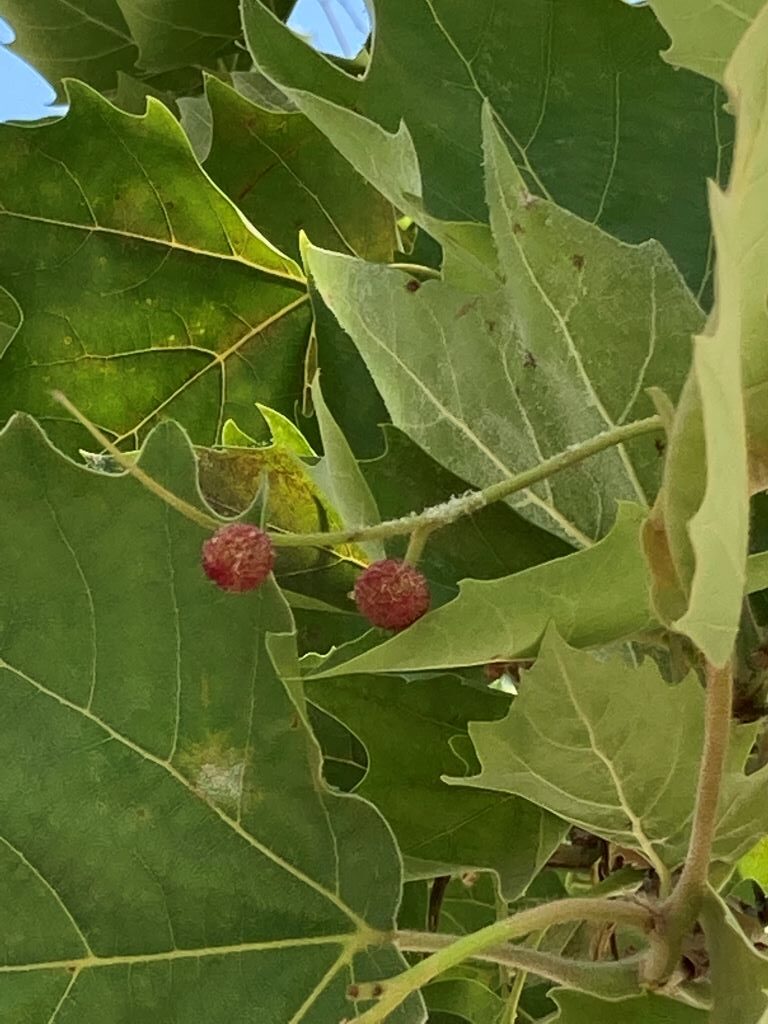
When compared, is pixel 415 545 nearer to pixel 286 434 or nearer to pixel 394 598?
pixel 394 598

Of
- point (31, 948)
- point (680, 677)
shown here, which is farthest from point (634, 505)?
point (31, 948)

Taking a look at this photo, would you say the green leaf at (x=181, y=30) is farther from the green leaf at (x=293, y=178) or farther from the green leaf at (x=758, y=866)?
the green leaf at (x=758, y=866)

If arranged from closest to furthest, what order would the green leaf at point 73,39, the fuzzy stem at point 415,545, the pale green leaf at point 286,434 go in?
1. the fuzzy stem at point 415,545
2. the pale green leaf at point 286,434
3. the green leaf at point 73,39

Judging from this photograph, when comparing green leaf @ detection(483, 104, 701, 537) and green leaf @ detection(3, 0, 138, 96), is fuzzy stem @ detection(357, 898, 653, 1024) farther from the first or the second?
green leaf @ detection(3, 0, 138, 96)

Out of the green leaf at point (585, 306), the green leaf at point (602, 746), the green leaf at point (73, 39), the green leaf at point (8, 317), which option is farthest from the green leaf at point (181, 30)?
the green leaf at point (602, 746)

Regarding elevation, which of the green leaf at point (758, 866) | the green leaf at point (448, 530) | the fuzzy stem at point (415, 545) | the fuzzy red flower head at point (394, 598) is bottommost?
the green leaf at point (758, 866)

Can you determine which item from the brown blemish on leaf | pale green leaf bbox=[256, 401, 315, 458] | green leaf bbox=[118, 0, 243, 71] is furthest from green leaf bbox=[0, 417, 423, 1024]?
green leaf bbox=[118, 0, 243, 71]

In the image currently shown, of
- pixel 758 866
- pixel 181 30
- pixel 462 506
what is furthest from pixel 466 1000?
pixel 181 30
